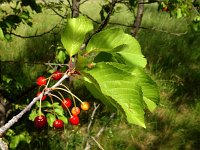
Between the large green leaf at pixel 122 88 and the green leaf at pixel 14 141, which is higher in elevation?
the large green leaf at pixel 122 88

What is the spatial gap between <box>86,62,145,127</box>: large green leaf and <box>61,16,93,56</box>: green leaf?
175mm

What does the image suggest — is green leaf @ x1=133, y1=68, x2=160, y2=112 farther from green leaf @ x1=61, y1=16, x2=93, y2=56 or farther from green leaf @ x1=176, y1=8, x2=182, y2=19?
green leaf @ x1=176, y1=8, x2=182, y2=19

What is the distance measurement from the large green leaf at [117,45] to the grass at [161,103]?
2098 mm

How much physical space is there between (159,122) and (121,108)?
383 centimetres

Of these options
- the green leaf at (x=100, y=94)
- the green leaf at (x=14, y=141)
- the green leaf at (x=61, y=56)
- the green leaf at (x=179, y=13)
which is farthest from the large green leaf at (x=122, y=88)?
the green leaf at (x=179, y=13)

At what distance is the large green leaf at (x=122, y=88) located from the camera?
2.24 feet

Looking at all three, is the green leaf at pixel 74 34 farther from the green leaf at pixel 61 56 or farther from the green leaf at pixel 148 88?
the green leaf at pixel 61 56

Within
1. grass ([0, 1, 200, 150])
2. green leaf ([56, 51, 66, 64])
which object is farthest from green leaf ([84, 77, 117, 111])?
grass ([0, 1, 200, 150])

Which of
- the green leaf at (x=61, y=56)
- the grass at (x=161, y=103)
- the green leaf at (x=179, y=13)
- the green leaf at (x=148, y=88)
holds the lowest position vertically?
the grass at (x=161, y=103)

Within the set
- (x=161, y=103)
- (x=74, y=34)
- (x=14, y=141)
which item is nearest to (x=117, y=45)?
(x=74, y=34)

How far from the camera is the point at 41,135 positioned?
3959mm

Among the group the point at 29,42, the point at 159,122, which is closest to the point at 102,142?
the point at 159,122

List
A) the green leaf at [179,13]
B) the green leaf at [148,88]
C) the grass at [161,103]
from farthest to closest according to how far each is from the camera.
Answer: the grass at [161,103] < the green leaf at [179,13] < the green leaf at [148,88]

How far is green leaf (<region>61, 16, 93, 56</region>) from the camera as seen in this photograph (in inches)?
36.9
